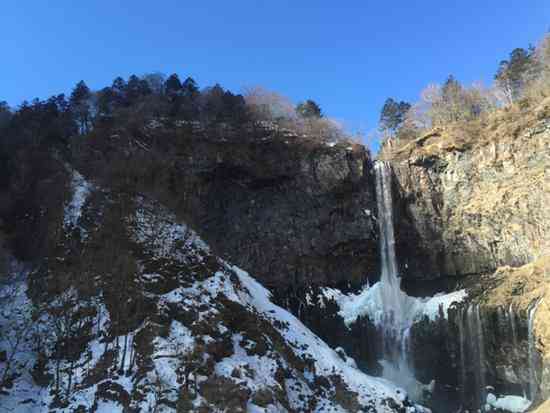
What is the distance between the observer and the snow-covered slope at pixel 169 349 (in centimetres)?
1923

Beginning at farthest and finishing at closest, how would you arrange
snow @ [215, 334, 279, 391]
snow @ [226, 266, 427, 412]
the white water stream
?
the white water stream, snow @ [226, 266, 427, 412], snow @ [215, 334, 279, 391]

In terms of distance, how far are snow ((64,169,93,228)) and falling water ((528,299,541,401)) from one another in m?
26.4

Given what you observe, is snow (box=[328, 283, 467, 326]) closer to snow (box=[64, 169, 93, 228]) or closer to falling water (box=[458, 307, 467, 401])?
falling water (box=[458, 307, 467, 401])

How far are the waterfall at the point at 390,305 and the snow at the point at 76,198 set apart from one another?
2141cm

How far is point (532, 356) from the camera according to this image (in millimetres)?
26578

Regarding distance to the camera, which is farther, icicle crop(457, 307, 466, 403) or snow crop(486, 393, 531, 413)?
icicle crop(457, 307, 466, 403)

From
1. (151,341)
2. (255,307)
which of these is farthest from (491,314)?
(151,341)

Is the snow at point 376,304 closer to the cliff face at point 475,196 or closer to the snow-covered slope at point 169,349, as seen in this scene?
the cliff face at point 475,196

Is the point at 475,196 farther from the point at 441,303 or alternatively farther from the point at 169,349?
the point at 169,349

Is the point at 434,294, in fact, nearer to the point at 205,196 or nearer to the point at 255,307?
the point at 255,307

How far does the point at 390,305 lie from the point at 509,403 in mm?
10447

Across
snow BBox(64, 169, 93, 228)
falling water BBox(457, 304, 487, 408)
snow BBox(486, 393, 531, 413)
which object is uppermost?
snow BBox(64, 169, 93, 228)

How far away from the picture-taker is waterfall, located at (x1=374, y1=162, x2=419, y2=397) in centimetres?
3316

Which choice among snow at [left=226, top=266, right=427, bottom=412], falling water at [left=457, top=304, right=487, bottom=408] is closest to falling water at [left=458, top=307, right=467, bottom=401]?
falling water at [left=457, top=304, right=487, bottom=408]
